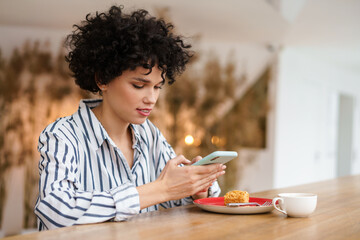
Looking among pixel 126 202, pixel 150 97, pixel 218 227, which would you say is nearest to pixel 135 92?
pixel 150 97

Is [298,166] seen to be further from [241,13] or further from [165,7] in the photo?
[165,7]

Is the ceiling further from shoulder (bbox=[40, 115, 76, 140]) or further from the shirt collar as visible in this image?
shoulder (bbox=[40, 115, 76, 140])

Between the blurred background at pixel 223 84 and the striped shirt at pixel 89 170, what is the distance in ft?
8.18

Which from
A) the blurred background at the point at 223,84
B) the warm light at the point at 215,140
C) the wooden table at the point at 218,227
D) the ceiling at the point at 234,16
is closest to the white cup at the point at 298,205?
the wooden table at the point at 218,227

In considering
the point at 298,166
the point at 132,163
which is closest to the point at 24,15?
the point at 132,163

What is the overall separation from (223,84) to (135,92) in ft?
14.3

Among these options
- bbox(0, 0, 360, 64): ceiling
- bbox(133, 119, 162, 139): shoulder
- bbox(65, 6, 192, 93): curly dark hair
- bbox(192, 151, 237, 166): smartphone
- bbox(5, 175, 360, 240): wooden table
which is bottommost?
bbox(5, 175, 360, 240): wooden table

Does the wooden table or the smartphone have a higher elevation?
the smartphone

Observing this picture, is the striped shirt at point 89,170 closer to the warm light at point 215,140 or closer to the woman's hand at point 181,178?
the woman's hand at point 181,178

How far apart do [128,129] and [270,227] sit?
86 centimetres

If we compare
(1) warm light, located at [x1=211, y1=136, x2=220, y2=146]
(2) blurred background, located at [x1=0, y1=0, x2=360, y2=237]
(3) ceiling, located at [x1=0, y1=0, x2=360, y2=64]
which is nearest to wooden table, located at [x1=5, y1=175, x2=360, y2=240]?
(3) ceiling, located at [x1=0, y1=0, x2=360, y2=64]

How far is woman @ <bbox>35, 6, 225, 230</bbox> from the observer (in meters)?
1.31

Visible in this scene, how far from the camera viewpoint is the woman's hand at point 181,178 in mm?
1441

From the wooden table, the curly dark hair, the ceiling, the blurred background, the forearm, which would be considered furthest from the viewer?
the blurred background
